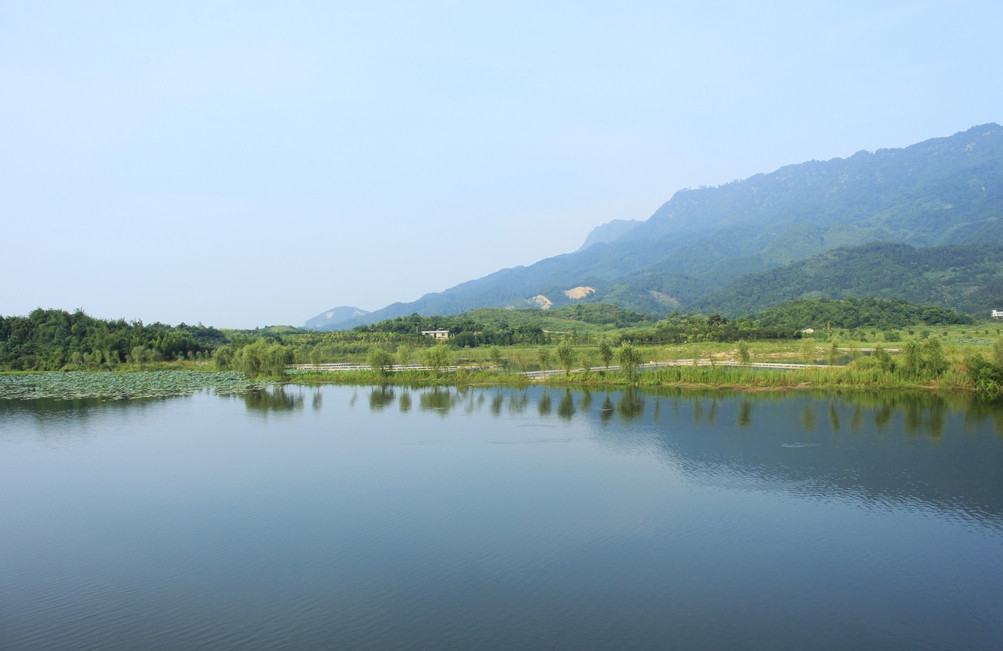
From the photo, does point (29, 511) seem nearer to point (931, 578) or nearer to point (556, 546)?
point (556, 546)

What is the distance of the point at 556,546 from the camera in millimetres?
15875

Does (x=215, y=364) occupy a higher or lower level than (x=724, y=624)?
higher

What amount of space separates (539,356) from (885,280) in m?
114

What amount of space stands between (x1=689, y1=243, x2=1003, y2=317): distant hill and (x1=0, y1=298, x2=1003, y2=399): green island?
144ft

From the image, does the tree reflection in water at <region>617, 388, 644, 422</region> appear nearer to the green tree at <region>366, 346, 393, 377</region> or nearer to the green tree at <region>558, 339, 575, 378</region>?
the green tree at <region>558, 339, 575, 378</region>

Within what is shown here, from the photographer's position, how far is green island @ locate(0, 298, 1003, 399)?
123 ft

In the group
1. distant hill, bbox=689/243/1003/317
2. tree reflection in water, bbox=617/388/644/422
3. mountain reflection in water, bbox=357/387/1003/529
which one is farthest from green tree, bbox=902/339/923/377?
distant hill, bbox=689/243/1003/317

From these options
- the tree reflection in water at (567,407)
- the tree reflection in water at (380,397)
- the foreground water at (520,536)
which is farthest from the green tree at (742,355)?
the tree reflection in water at (380,397)

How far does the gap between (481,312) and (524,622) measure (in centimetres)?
10821

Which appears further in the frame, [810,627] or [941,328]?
[941,328]

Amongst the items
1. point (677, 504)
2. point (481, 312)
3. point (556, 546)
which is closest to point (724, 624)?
point (556, 546)

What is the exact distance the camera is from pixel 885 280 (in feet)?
433

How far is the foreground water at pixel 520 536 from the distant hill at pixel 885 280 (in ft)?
325

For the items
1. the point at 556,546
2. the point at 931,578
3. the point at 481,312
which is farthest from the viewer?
the point at 481,312
